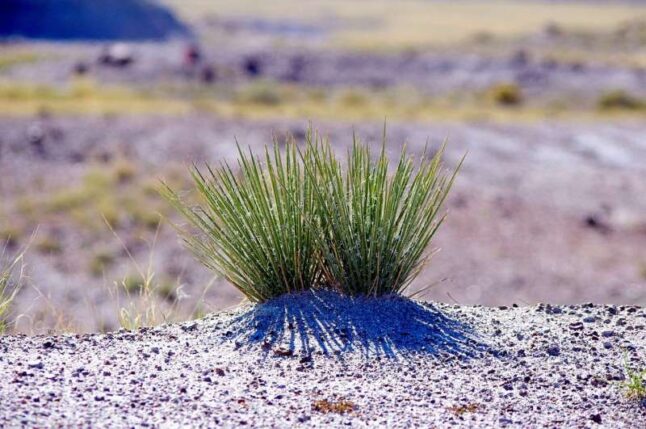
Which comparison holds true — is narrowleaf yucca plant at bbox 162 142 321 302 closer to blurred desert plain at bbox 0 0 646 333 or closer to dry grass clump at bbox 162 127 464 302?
dry grass clump at bbox 162 127 464 302

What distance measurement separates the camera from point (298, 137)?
24.5 metres

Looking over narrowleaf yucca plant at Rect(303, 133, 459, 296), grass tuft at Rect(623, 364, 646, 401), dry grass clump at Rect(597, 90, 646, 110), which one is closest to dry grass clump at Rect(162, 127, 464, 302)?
narrowleaf yucca plant at Rect(303, 133, 459, 296)

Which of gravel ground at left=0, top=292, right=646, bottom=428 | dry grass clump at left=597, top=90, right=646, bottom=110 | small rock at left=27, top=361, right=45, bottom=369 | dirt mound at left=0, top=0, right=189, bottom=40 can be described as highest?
dirt mound at left=0, top=0, right=189, bottom=40

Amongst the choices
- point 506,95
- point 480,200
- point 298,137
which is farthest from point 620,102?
point 480,200

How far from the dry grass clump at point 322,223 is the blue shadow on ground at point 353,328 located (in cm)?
15

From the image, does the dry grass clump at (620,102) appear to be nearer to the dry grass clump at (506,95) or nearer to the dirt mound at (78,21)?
the dry grass clump at (506,95)

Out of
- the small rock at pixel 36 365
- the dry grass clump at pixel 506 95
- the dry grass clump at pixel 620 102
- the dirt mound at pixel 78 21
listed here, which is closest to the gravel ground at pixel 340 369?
the small rock at pixel 36 365

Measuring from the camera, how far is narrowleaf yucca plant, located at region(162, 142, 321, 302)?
6.64 metres

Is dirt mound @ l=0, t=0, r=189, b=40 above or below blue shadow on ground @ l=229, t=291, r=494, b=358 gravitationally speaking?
above

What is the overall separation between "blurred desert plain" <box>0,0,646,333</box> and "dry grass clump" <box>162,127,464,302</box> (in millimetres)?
396

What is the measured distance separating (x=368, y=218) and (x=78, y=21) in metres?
64.1

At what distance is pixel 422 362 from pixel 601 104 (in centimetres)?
3491

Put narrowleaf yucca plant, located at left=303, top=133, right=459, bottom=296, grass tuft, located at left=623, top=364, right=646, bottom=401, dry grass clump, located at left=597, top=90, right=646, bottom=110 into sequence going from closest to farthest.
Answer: grass tuft, located at left=623, top=364, right=646, bottom=401, narrowleaf yucca plant, located at left=303, top=133, right=459, bottom=296, dry grass clump, located at left=597, top=90, right=646, bottom=110

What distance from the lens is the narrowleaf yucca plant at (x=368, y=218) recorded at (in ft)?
21.6
